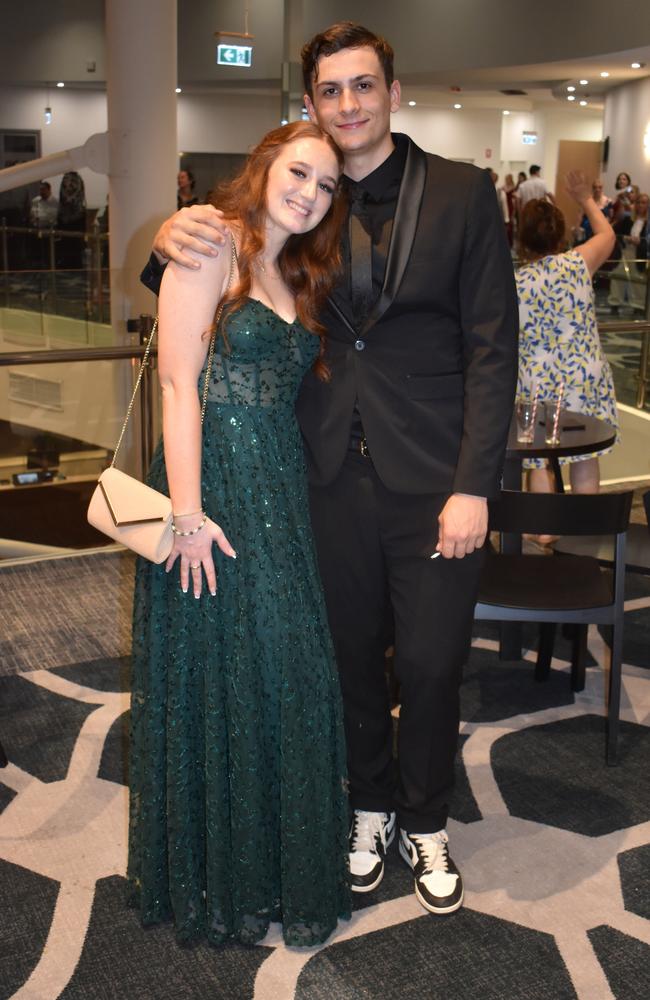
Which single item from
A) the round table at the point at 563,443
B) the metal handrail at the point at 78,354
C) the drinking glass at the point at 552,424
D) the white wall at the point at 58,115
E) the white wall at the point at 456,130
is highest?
the white wall at the point at 456,130

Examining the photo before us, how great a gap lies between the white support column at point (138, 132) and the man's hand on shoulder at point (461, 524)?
17.2 feet

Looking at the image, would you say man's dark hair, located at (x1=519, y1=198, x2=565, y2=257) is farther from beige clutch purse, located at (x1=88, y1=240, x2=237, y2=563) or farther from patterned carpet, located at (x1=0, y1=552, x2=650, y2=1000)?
beige clutch purse, located at (x1=88, y1=240, x2=237, y2=563)

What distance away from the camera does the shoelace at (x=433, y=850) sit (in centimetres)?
246

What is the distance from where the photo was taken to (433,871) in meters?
2.45

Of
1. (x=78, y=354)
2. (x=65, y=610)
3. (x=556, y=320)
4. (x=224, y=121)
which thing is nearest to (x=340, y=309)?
(x=78, y=354)

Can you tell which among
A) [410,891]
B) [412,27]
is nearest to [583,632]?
[410,891]

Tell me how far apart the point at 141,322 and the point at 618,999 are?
309cm

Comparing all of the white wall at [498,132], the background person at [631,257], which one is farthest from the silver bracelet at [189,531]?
the white wall at [498,132]

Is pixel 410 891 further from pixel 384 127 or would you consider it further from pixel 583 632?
pixel 384 127

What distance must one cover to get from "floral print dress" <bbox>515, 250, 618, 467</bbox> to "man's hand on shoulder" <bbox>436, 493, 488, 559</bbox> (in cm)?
251

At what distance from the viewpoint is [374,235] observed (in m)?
2.24

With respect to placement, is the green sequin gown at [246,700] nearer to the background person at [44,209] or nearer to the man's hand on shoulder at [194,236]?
the man's hand on shoulder at [194,236]

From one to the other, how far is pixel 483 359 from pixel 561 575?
1232mm

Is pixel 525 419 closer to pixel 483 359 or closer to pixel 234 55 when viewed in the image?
pixel 483 359
